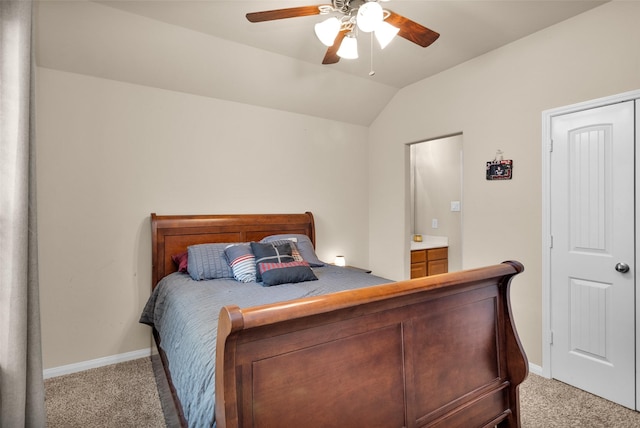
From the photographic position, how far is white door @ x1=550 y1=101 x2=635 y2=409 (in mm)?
2186

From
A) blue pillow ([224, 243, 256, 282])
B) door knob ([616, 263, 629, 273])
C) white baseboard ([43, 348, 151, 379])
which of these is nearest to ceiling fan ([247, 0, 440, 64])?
blue pillow ([224, 243, 256, 282])

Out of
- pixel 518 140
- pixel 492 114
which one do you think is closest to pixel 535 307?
pixel 518 140

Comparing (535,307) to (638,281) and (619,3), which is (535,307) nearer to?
(638,281)

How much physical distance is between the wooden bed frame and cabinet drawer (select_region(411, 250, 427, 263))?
89.5 inches

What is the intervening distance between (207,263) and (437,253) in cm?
302

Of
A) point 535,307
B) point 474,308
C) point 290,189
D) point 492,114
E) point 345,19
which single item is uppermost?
point 345,19

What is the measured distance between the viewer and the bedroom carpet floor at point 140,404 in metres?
2.01

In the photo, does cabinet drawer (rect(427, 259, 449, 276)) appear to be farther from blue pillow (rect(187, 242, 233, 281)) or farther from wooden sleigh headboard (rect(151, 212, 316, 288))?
blue pillow (rect(187, 242, 233, 281))

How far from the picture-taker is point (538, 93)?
103 inches

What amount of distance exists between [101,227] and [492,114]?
3541 mm

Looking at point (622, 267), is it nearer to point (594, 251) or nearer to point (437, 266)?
point (594, 251)

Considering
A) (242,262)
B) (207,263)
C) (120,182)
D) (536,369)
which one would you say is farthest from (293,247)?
(536,369)

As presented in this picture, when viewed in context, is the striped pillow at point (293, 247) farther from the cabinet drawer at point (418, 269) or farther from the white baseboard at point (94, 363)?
the cabinet drawer at point (418, 269)

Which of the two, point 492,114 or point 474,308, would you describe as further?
point 492,114
